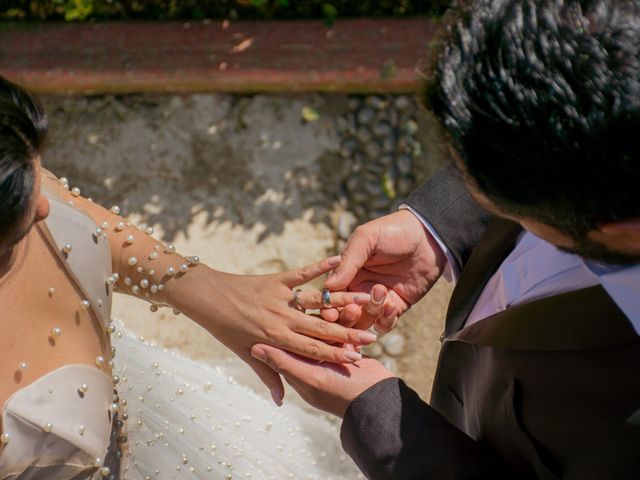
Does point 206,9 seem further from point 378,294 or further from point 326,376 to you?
point 326,376

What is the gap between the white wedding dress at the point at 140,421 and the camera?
5.41 ft

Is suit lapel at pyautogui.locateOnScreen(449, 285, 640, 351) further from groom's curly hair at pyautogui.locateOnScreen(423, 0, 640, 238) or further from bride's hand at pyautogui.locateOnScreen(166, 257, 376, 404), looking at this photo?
bride's hand at pyautogui.locateOnScreen(166, 257, 376, 404)

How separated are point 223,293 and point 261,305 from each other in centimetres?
12

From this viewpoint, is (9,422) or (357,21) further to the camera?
(357,21)

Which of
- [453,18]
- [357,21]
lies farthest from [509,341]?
[357,21]

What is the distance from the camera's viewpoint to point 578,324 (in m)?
1.52

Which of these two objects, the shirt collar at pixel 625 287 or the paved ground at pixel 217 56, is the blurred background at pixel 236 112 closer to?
the paved ground at pixel 217 56

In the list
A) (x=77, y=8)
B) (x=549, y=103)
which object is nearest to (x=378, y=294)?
(x=549, y=103)

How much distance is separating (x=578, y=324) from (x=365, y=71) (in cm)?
250

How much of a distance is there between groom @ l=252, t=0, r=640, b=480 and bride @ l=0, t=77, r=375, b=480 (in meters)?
0.14

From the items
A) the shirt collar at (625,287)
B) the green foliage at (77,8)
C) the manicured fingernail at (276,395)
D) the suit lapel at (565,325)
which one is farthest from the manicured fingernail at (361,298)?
the green foliage at (77,8)

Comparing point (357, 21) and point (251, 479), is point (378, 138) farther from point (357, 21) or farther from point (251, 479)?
point (251, 479)

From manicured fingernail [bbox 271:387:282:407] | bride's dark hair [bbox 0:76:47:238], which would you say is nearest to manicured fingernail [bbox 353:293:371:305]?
manicured fingernail [bbox 271:387:282:407]

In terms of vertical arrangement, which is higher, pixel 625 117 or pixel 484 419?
pixel 625 117
